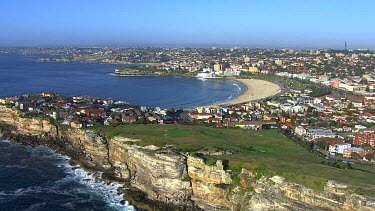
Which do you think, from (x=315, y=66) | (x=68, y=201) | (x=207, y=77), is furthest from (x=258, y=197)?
(x=315, y=66)

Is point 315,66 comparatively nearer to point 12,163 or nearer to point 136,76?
point 136,76

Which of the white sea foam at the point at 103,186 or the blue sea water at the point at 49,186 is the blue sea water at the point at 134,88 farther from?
the white sea foam at the point at 103,186

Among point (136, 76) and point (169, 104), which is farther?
point (136, 76)

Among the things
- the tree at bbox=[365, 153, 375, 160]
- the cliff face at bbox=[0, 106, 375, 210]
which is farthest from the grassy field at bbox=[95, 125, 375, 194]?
the tree at bbox=[365, 153, 375, 160]

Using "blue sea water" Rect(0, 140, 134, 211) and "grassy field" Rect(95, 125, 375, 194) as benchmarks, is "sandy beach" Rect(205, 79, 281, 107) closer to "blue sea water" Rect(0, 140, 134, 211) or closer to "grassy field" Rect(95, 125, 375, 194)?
"grassy field" Rect(95, 125, 375, 194)

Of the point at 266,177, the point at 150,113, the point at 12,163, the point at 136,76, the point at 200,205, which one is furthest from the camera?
the point at 136,76

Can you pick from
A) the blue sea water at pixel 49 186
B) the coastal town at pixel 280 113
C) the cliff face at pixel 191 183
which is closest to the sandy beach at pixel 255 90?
the coastal town at pixel 280 113

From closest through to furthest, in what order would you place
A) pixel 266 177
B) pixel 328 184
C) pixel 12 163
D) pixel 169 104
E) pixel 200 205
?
pixel 328 184 → pixel 266 177 → pixel 200 205 → pixel 12 163 → pixel 169 104
